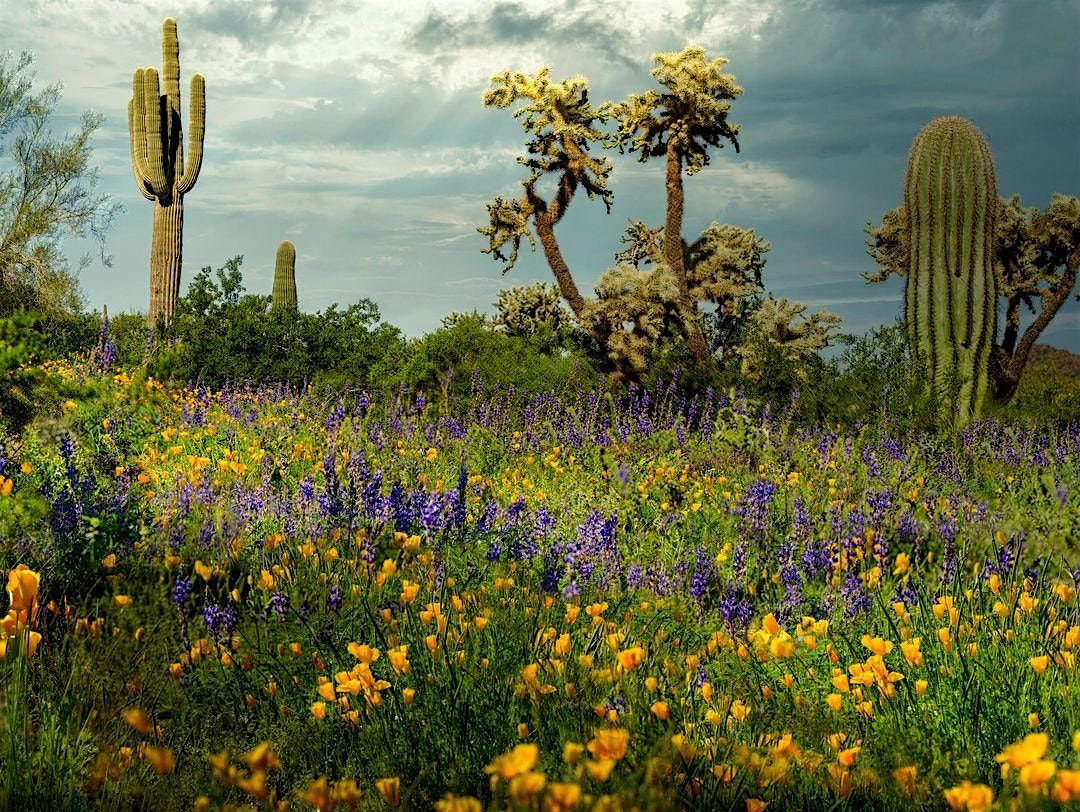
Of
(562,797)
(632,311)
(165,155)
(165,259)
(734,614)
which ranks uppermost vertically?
(165,155)

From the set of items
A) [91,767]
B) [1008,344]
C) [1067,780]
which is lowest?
[91,767]

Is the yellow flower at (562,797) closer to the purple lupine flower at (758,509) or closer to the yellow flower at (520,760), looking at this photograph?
the yellow flower at (520,760)

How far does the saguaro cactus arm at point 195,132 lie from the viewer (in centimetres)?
2069

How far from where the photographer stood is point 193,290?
14.7 m

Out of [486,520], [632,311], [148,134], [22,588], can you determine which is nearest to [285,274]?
[148,134]

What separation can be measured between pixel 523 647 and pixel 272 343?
38.3 ft

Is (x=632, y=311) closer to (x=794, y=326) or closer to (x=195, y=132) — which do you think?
(x=794, y=326)

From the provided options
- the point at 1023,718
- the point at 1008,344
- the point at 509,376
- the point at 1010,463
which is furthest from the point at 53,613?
the point at 1008,344

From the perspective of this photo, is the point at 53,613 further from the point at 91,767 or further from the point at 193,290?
the point at 193,290

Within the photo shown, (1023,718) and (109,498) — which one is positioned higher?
(109,498)

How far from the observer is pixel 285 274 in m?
21.1

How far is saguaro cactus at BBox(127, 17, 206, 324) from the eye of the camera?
20.0 m

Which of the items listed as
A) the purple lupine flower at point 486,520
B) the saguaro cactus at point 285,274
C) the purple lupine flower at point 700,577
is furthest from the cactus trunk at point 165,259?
the purple lupine flower at point 700,577

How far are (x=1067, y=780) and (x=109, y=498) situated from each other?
4.27 metres
